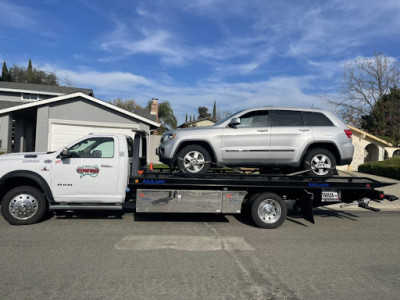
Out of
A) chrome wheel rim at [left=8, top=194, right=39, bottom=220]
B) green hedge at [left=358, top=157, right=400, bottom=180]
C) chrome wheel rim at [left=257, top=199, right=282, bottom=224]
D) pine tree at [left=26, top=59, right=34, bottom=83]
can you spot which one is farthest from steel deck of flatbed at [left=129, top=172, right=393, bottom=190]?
pine tree at [left=26, top=59, right=34, bottom=83]

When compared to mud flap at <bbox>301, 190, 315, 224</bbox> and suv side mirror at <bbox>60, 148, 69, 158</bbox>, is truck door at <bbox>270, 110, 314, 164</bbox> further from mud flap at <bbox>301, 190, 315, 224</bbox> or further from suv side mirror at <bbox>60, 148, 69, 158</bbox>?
A: suv side mirror at <bbox>60, 148, 69, 158</bbox>

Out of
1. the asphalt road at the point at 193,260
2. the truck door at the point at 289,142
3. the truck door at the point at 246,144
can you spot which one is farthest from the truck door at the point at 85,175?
the truck door at the point at 289,142

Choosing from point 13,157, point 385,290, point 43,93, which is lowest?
point 385,290

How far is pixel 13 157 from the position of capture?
6.56 m

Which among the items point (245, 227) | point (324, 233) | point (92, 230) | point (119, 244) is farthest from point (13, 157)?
point (324, 233)

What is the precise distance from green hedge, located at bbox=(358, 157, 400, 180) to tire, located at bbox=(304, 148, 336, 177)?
13408 millimetres

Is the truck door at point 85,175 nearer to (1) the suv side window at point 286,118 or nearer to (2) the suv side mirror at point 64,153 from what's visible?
(2) the suv side mirror at point 64,153

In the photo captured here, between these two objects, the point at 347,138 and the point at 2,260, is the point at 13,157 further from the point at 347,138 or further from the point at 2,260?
the point at 347,138

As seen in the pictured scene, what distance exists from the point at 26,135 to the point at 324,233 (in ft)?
61.3

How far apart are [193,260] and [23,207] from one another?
3.90m

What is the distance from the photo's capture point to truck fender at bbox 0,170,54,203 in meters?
6.39

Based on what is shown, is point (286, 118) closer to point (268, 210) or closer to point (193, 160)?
point (268, 210)

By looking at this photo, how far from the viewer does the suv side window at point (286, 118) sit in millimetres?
7238

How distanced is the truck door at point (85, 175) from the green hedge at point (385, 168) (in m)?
17.0
